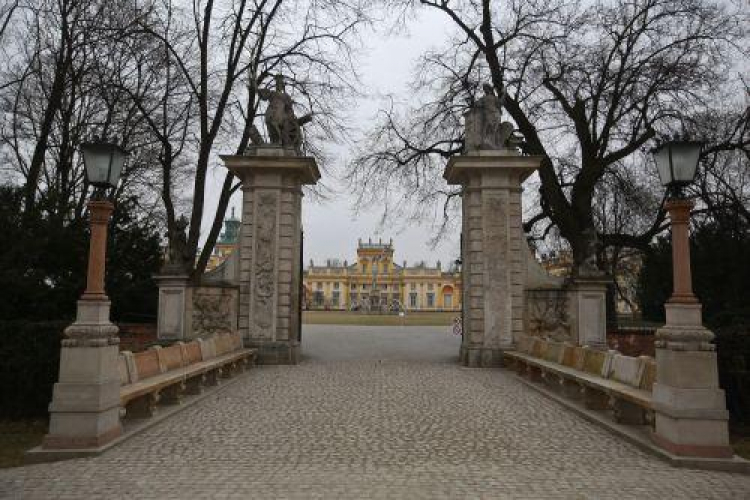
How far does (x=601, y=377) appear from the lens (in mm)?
9156

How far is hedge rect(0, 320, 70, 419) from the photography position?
9.02m

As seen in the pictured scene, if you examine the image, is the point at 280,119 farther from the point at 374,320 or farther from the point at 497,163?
the point at 374,320

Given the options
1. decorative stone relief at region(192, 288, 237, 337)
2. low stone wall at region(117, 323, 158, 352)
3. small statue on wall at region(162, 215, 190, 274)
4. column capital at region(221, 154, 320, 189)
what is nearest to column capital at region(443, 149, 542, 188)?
column capital at region(221, 154, 320, 189)

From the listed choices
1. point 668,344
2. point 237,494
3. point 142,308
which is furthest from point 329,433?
point 142,308

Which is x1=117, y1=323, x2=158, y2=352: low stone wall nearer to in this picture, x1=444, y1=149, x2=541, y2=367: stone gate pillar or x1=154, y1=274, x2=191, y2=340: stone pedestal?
x1=154, y1=274, x2=191, y2=340: stone pedestal

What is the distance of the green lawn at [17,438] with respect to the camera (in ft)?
21.8

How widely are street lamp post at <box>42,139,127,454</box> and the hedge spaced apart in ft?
8.28

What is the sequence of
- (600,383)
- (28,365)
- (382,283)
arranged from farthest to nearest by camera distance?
1. (382,283)
2. (28,365)
3. (600,383)

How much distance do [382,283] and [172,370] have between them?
309 feet

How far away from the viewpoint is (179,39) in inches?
706

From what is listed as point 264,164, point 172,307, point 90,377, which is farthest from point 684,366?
point 172,307

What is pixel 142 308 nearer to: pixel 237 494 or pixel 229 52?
pixel 229 52

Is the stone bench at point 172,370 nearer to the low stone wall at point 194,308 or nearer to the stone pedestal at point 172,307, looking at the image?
the low stone wall at point 194,308

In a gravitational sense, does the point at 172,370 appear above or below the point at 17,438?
above
